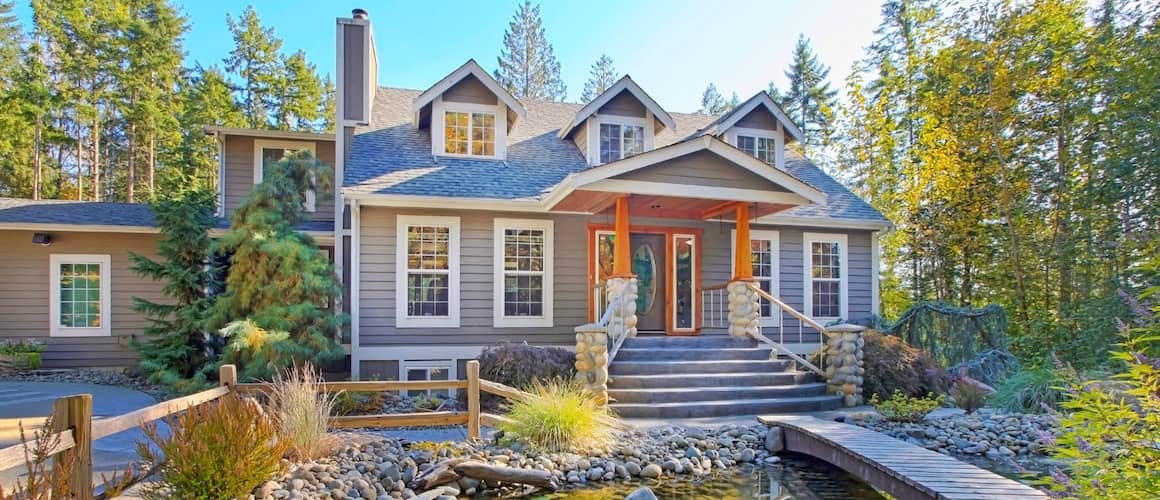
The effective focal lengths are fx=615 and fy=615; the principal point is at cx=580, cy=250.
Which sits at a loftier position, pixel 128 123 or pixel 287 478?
pixel 128 123

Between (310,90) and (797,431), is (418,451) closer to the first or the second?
(797,431)

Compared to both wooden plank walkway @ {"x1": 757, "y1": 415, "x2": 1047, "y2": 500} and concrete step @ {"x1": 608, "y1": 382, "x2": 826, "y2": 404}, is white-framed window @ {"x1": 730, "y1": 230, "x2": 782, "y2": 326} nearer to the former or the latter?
concrete step @ {"x1": 608, "y1": 382, "x2": 826, "y2": 404}

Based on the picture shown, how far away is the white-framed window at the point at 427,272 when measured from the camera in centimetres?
933

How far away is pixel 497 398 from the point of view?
782cm

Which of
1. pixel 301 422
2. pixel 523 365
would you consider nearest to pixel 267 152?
pixel 523 365

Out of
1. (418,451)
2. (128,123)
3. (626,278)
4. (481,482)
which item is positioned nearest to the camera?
(481,482)

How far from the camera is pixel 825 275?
11.5 meters

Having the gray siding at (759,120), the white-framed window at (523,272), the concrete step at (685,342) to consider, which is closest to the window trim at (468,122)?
the white-framed window at (523,272)

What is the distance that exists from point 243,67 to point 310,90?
2.66 meters

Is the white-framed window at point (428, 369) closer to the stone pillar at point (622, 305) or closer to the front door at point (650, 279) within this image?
the stone pillar at point (622, 305)

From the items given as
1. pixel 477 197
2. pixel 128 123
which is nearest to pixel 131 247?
pixel 477 197

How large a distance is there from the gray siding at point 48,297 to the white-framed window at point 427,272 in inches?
238

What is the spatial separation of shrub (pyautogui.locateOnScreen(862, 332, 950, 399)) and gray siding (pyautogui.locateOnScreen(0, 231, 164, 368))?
12.7 meters

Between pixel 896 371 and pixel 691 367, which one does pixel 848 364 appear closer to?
pixel 896 371
